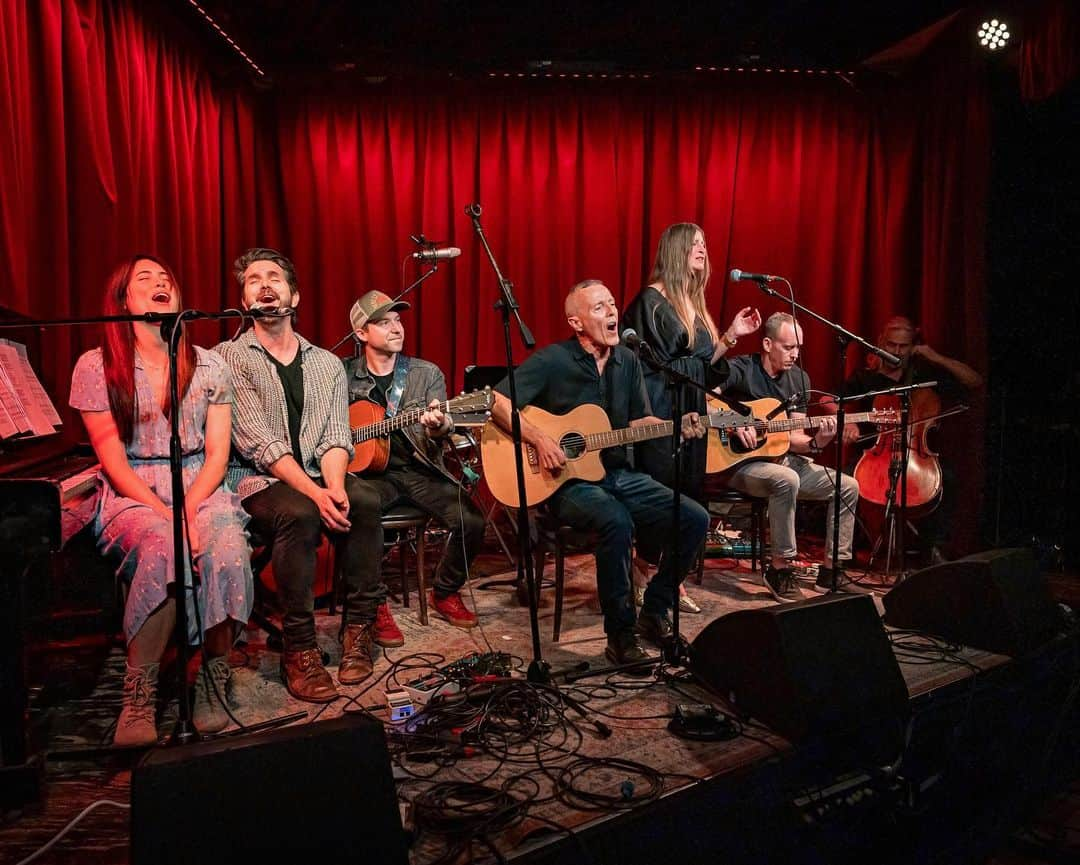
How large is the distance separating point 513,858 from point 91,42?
4325mm

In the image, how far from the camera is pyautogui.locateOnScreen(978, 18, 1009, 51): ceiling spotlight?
16.1ft

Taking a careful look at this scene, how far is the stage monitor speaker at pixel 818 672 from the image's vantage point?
2367mm

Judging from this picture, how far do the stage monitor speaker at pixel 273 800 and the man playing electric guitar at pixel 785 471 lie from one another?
2.80 metres

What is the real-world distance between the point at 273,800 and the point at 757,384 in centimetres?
379

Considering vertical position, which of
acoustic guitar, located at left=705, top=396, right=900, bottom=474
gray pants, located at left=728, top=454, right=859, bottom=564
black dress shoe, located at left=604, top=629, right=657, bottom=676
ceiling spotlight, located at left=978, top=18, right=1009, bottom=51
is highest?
ceiling spotlight, located at left=978, top=18, right=1009, bottom=51

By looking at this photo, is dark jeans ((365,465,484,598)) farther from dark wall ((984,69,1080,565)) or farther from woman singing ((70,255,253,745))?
dark wall ((984,69,1080,565))

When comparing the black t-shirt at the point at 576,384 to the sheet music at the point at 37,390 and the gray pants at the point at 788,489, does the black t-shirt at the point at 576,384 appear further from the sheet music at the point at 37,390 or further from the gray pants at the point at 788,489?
the sheet music at the point at 37,390

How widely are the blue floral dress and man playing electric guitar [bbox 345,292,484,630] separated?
880mm

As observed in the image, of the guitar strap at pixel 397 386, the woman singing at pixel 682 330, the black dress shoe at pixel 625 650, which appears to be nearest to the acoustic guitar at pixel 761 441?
the woman singing at pixel 682 330

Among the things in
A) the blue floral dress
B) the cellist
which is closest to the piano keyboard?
the blue floral dress

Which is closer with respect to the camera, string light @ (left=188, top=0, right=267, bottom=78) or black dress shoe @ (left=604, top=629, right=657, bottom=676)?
black dress shoe @ (left=604, top=629, right=657, bottom=676)

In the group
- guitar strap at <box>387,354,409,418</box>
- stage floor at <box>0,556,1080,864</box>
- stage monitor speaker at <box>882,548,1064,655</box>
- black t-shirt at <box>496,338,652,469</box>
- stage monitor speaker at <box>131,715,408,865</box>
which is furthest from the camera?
guitar strap at <box>387,354,409,418</box>

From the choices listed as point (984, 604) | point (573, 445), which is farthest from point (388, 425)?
point (984, 604)

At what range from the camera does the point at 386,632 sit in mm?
3529
